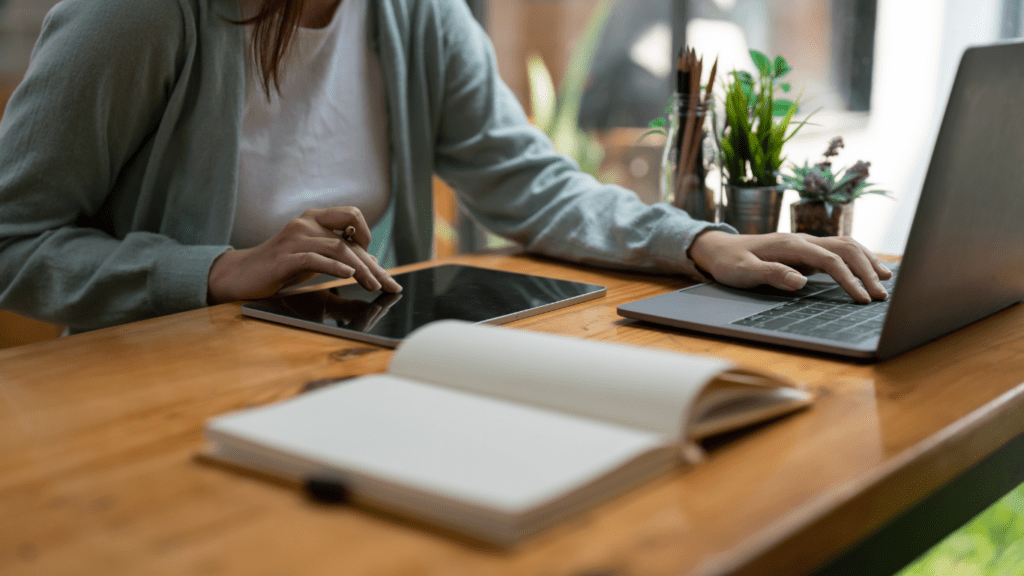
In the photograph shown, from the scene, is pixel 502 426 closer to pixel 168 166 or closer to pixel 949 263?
pixel 949 263

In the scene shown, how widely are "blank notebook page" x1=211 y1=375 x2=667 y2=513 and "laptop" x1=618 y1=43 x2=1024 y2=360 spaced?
291 mm

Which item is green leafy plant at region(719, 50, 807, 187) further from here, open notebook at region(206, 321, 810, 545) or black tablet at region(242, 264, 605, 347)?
open notebook at region(206, 321, 810, 545)

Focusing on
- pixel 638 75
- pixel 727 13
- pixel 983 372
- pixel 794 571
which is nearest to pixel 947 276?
pixel 983 372

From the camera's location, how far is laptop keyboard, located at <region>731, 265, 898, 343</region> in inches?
26.5

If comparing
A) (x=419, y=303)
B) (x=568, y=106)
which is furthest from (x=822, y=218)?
(x=568, y=106)

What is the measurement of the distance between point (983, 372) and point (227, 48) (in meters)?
0.88

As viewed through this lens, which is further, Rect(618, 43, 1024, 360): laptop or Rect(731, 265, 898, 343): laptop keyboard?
Rect(731, 265, 898, 343): laptop keyboard

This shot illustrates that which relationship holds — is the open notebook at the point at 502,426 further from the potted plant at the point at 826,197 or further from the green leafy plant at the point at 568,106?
the green leafy plant at the point at 568,106

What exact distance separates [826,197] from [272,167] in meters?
0.74

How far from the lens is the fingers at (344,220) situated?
87 centimetres

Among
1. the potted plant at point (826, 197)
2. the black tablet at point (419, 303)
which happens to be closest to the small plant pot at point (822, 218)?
the potted plant at point (826, 197)

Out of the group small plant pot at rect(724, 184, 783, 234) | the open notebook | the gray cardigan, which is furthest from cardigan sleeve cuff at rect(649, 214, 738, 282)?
the open notebook

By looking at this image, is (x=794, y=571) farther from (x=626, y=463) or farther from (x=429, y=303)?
(x=429, y=303)

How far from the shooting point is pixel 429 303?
812mm
